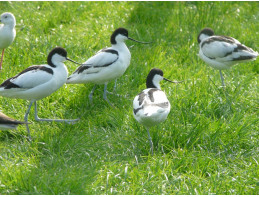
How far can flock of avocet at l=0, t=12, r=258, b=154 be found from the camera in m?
4.22

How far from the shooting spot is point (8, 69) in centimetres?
589

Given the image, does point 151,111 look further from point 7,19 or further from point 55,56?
point 7,19

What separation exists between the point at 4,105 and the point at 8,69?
0.93 m

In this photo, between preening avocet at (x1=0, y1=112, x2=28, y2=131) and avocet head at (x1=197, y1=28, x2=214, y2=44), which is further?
avocet head at (x1=197, y1=28, x2=214, y2=44)

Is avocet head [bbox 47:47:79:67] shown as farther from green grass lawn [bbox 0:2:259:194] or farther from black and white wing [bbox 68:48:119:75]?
green grass lawn [bbox 0:2:259:194]

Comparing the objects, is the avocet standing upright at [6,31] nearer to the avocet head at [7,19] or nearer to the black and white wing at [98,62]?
the avocet head at [7,19]

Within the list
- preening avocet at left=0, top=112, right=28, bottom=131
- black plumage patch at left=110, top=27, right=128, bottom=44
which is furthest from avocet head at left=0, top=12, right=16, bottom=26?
preening avocet at left=0, top=112, right=28, bottom=131

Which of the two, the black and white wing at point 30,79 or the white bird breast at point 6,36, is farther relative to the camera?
the white bird breast at point 6,36

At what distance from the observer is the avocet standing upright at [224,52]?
542 centimetres

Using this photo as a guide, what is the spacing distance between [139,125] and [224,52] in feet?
5.64

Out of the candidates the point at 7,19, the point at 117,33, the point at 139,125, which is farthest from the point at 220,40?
the point at 7,19

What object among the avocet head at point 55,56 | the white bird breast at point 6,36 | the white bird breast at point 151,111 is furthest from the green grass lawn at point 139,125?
the avocet head at point 55,56

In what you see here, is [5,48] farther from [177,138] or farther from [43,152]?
[177,138]

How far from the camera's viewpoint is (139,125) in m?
4.56
